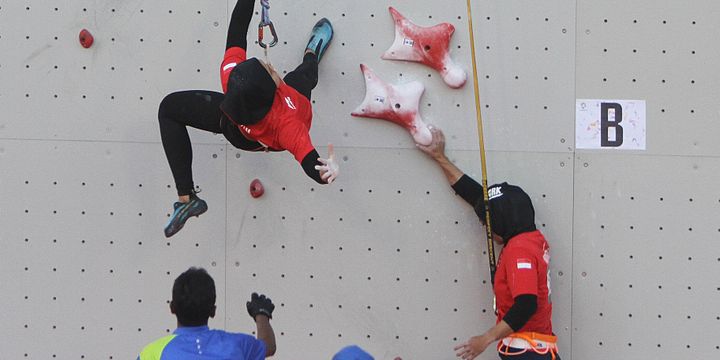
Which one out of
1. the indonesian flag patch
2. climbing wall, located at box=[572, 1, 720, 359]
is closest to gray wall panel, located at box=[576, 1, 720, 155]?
climbing wall, located at box=[572, 1, 720, 359]

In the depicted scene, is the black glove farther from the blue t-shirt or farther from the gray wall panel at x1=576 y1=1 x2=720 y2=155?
the gray wall panel at x1=576 y1=1 x2=720 y2=155

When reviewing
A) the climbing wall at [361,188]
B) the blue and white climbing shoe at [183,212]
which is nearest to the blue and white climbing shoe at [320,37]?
Result: the climbing wall at [361,188]

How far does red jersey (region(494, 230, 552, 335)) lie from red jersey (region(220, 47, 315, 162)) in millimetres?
836

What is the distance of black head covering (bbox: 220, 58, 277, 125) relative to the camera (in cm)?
252

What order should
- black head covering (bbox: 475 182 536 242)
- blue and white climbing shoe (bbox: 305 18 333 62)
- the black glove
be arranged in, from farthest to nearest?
1. blue and white climbing shoe (bbox: 305 18 333 62)
2. black head covering (bbox: 475 182 536 242)
3. the black glove

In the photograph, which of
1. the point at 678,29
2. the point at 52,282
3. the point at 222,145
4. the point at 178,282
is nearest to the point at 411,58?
the point at 222,145

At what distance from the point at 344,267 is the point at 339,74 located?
777 mm

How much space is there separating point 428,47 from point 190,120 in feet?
3.18

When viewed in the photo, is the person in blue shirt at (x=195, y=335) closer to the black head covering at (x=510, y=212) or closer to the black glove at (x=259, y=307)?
the black glove at (x=259, y=307)

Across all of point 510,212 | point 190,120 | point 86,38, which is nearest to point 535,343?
point 510,212

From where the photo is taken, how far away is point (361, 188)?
3049mm

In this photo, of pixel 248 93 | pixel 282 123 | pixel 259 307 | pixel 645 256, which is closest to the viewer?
pixel 259 307

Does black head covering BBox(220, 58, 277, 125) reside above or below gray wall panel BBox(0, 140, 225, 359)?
above

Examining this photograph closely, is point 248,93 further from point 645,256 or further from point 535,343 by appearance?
point 645,256
